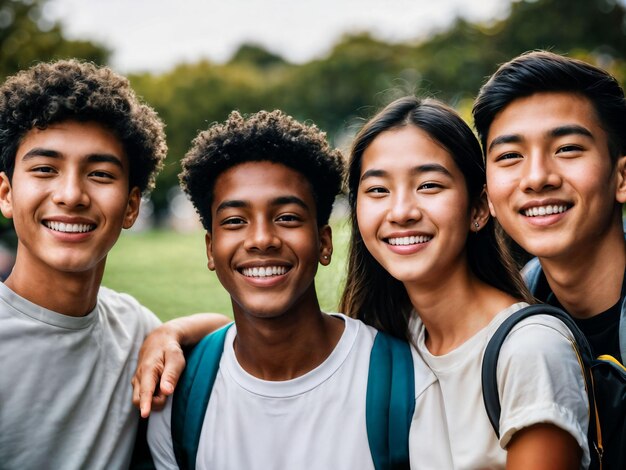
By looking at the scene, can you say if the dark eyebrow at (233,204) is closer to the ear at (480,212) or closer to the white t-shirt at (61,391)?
the white t-shirt at (61,391)

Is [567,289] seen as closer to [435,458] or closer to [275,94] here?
[435,458]

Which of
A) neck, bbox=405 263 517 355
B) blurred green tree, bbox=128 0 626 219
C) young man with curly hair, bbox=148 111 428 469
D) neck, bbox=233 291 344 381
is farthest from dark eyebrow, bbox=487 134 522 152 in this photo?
blurred green tree, bbox=128 0 626 219

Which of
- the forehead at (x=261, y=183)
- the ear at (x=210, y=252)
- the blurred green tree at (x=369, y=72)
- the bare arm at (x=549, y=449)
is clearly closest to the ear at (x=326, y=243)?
the forehead at (x=261, y=183)

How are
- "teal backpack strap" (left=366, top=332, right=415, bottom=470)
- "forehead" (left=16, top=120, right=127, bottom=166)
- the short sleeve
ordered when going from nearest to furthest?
the short sleeve < "teal backpack strap" (left=366, top=332, right=415, bottom=470) < "forehead" (left=16, top=120, right=127, bottom=166)

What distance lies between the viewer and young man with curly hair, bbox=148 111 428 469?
245cm

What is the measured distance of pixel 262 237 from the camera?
2.47 m

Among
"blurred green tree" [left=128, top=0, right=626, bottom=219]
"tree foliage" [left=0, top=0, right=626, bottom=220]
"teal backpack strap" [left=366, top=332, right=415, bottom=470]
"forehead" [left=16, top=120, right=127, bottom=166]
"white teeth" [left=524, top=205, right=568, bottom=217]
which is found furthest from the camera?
"blurred green tree" [left=128, top=0, right=626, bottom=219]

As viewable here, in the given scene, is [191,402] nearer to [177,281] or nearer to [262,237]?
[262,237]

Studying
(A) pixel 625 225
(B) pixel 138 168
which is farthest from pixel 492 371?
(B) pixel 138 168

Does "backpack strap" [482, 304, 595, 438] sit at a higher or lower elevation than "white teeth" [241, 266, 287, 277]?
lower

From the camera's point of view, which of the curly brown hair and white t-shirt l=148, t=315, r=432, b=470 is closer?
white t-shirt l=148, t=315, r=432, b=470

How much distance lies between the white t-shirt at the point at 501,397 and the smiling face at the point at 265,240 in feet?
2.06

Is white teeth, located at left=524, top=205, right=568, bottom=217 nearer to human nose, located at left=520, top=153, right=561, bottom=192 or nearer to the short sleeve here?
human nose, located at left=520, top=153, right=561, bottom=192

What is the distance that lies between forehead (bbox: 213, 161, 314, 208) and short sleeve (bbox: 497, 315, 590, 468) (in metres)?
1.06
